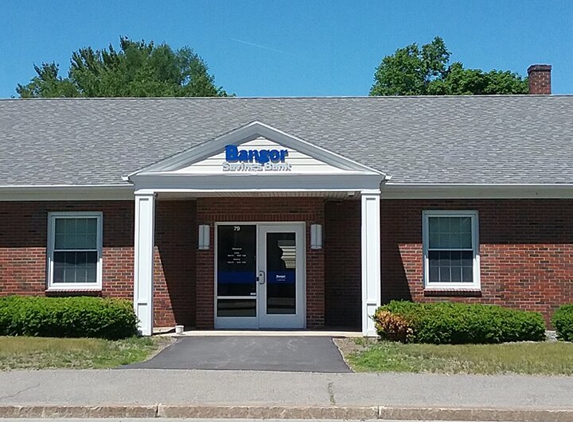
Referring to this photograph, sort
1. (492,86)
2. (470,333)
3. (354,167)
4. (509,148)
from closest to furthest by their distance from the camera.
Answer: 1. (470,333)
2. (354,167)
3. (509,148)
4. (492,86)

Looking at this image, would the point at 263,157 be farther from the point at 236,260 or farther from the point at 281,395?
the point at 281,395

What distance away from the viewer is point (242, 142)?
1586cm

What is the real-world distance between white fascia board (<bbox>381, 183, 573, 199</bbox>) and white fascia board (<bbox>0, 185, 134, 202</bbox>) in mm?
6204

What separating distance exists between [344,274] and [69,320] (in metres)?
6.66

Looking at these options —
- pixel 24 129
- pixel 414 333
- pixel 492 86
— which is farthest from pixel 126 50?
pixel 414 333

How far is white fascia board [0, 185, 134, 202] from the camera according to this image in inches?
663

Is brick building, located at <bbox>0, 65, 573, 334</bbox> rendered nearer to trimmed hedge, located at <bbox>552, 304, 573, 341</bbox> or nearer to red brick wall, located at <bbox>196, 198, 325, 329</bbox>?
red brick wall, located at <bbox>196, 198, 325, 329</bbox>

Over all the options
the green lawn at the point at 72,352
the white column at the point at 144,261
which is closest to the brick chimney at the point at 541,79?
the white column at the point at 144,261

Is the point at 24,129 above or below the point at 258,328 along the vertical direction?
above

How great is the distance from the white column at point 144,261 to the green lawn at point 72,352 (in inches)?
23.3

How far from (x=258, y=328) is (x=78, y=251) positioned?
4752mm

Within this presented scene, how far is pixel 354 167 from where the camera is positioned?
15.7 m

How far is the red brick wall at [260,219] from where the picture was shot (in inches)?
680

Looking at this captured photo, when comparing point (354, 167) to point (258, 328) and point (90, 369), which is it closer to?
point (258, 328)
